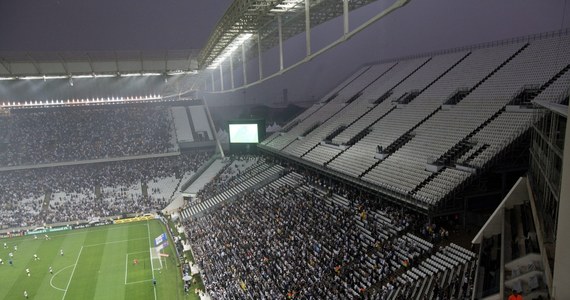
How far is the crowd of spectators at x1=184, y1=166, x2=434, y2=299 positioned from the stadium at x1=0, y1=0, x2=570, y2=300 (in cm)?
13

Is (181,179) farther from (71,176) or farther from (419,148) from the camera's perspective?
(419,148)

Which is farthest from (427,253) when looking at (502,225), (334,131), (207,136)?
(207,136)

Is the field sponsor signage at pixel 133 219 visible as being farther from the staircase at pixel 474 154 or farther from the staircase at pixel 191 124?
the staircase at pixel 474 154

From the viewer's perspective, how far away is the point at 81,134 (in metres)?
49.8

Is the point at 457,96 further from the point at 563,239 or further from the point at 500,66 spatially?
the point at 563,239

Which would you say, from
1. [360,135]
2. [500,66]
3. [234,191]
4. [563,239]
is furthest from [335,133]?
[563,239]

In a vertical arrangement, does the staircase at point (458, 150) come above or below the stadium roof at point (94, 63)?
below

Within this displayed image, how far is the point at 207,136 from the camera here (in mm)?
51031

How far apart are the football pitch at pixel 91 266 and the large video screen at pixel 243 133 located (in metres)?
13.0

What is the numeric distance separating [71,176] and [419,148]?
3631 cm

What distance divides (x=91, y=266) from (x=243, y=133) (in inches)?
Result: 845

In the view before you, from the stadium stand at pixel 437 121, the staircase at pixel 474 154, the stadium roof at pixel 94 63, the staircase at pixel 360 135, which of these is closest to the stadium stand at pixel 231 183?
the stadium stand at pixel 437 121

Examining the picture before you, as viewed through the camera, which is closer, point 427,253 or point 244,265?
point 427,253

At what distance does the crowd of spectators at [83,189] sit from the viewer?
1502 inches
